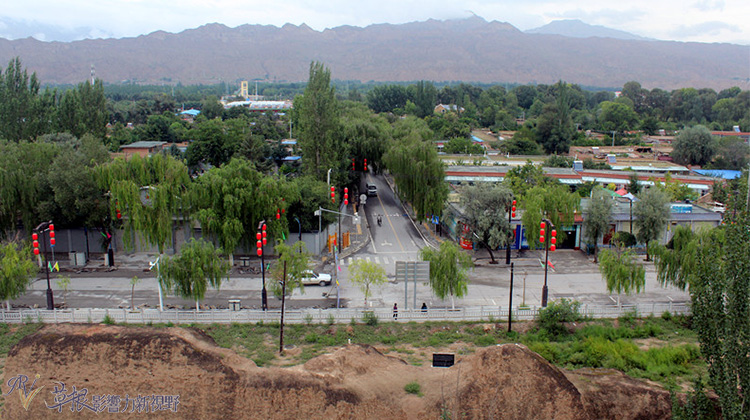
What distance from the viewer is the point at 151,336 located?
57.5ft

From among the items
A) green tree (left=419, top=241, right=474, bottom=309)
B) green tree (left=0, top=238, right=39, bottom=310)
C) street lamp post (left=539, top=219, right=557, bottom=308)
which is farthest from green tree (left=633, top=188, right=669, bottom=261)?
green tree (left=0, top=238, right=39, bottom=310)

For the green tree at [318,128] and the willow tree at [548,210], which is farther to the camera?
the green tree at [318,128]

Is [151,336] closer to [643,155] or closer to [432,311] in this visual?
[432,311]

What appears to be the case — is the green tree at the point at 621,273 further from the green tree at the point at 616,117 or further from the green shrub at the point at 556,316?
Result: the green tree at the point at 616,117

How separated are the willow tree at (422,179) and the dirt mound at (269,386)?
828 inches

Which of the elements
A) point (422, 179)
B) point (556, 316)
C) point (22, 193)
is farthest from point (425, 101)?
point (556, 316)

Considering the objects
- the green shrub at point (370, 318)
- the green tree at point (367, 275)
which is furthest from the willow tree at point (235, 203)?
the green shrub at point (370, 318)

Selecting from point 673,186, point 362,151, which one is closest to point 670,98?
point 673,186

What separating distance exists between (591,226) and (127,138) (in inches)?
2236

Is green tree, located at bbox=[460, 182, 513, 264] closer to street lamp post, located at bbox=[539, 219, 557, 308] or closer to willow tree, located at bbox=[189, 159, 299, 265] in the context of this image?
street lamp post, located at bbox=[539, 219, 557, 308]

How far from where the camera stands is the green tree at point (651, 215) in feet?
107

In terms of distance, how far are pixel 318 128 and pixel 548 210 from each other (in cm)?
1688

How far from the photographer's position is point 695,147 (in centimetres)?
6650

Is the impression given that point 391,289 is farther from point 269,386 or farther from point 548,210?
point 269,386
